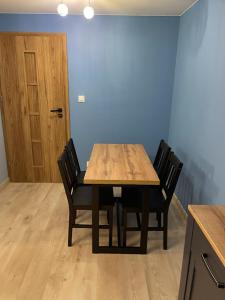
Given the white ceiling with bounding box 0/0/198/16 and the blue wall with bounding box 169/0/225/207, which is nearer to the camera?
the blue wall with bounding box 169/0/225/207

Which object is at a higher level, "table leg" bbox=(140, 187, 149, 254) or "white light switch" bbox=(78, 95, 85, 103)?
"white light switch" bbox=(78, 95, 85, 103)

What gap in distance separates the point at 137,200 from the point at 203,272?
3.63 feet

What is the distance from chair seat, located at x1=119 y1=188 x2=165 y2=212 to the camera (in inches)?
80.1

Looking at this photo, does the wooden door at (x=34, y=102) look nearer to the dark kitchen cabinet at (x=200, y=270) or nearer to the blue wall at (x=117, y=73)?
the blue wall at (x=117, y=73)

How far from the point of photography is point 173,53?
9.96 feet

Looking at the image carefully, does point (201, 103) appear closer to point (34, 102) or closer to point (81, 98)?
point (81, 98)

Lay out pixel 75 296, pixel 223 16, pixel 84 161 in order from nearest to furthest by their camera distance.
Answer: pixel 75 296 < pixel 223 16 < pixel 84 161

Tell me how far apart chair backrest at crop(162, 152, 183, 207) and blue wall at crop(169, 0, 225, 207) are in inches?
11.5

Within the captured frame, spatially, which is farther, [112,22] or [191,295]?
[112,22]

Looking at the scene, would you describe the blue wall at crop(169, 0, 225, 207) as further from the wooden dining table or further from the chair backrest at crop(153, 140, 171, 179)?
the wooden dining table

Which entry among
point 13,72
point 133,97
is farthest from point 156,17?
point 13,72

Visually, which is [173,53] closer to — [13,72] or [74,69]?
[74,69]

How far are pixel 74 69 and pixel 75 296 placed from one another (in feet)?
8.48

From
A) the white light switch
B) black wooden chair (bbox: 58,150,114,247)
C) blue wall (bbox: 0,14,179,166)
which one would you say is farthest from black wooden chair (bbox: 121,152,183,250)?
the white light switch
